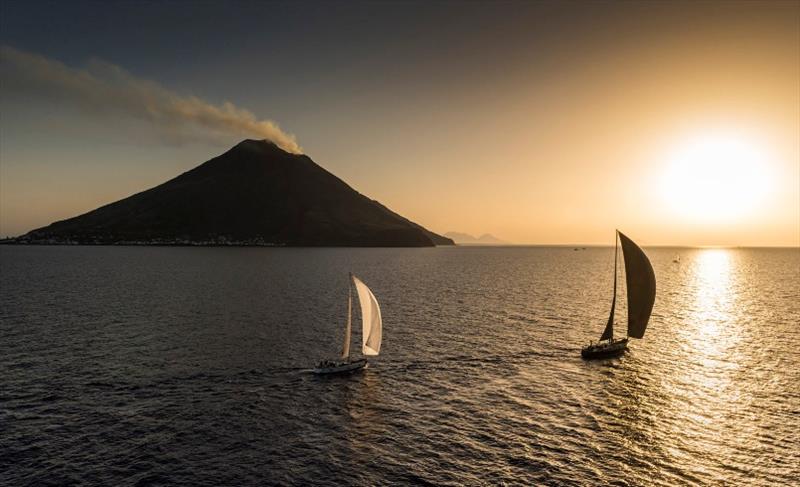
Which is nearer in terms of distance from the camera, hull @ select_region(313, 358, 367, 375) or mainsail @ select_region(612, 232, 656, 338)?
hull @ select_region(313, 358, 367, 375)

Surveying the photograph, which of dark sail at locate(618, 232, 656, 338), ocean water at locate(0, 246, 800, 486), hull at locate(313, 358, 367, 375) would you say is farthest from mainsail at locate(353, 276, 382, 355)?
dark sail at locate(618, 232, 656, 338)

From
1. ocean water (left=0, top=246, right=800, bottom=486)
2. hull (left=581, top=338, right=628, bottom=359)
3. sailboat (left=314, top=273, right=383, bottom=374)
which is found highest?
sailboat (left=314, top=273, right=383, bottom=374)

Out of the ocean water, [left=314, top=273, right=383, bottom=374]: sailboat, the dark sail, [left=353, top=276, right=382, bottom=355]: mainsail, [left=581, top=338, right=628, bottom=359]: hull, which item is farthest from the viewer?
the dark sail

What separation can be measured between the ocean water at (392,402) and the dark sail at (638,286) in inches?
178

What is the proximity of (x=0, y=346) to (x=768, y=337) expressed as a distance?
116m

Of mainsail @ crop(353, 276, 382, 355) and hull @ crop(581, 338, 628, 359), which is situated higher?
mainsail @ crop(353, 276, 382, 355)

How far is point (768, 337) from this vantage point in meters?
77.1

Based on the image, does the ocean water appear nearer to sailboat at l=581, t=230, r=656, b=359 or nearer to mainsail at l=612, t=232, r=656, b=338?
sailboat at l=581, t=230, r=656, b=359

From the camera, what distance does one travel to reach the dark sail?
208ft

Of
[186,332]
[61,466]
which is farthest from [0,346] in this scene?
[61,466]

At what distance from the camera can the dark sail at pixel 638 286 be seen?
208 feet

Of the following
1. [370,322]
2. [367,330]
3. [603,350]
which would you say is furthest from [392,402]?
[603,350]

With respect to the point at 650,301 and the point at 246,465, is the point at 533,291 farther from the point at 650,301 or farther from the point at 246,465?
the point at 246,465

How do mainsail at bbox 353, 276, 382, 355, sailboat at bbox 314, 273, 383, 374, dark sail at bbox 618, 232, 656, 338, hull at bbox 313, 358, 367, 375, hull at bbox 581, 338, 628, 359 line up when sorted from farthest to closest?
dark sail at bbox 618, 232, 656, 338 < hull at bbox 581, 338, 628, 359 < mainsail at bbox 353, 276, 382, 355 < sailboat at bbox 314, 273, 383, 374 < hull at bbox 313, 358, 367, 375
